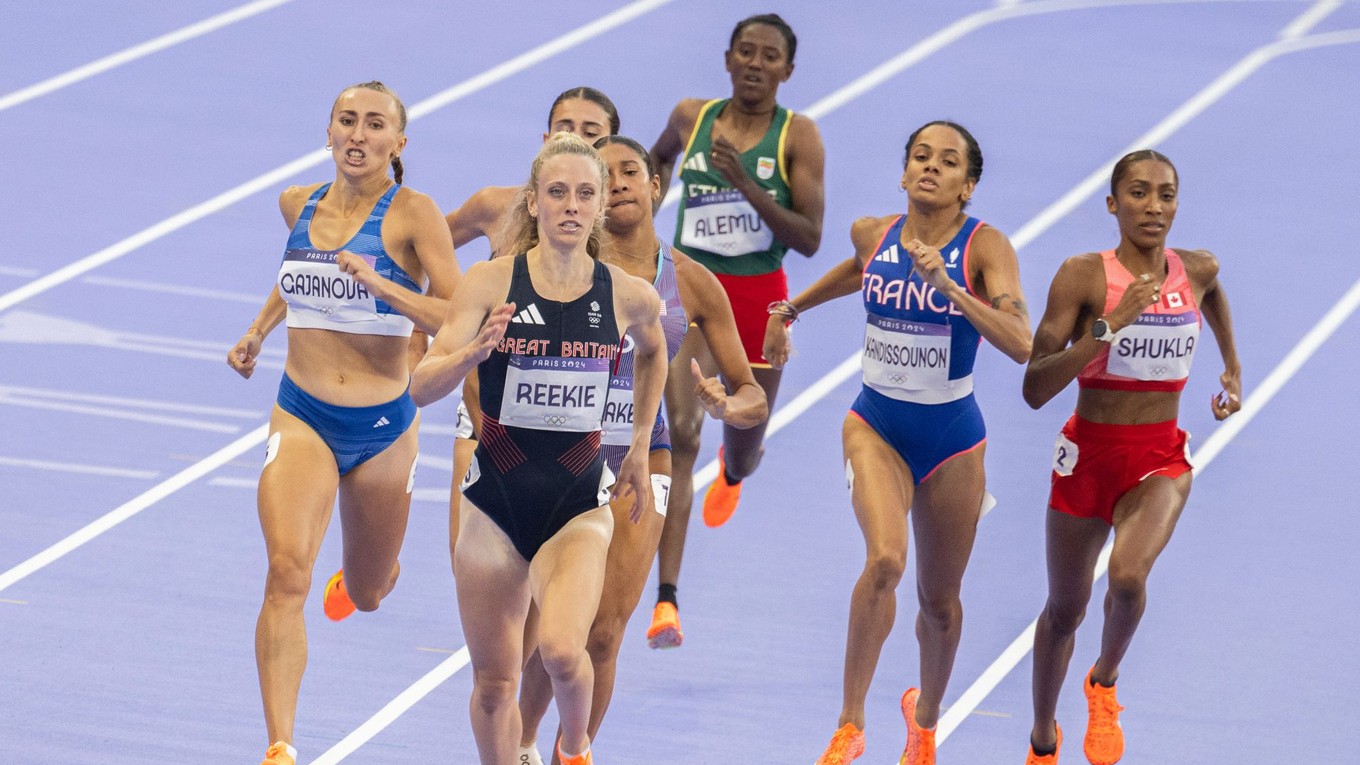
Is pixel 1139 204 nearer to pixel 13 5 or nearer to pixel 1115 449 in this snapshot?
pixel 1115 449

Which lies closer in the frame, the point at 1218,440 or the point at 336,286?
the point at 336,286

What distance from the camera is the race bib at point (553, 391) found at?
Result: 5781 mm

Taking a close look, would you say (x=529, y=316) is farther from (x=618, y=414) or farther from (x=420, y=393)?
(x=618, y=414)

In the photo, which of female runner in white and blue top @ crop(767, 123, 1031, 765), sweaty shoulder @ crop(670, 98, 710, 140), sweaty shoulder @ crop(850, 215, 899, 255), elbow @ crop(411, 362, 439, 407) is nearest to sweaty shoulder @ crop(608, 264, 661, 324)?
elbow @ crop(411, 362, 439, 407)

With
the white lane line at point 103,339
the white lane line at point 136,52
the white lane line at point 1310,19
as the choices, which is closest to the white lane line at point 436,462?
the white lane line at point 103,339

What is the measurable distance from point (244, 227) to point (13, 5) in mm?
5387

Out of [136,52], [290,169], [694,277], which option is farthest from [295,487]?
[136,52]

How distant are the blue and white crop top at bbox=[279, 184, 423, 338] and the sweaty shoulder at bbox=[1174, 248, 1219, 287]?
8.96 feet

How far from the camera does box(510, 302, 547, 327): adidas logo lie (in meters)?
5.77

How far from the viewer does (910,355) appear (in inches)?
275

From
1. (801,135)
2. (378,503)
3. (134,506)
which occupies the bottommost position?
(134,506)

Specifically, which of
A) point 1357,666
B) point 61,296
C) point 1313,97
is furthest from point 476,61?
point 1357,666

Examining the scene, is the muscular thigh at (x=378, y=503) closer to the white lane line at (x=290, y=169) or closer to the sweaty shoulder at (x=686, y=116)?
the sweaty shoulder at (x=686, y=116)

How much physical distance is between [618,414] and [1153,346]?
6.16 ft
